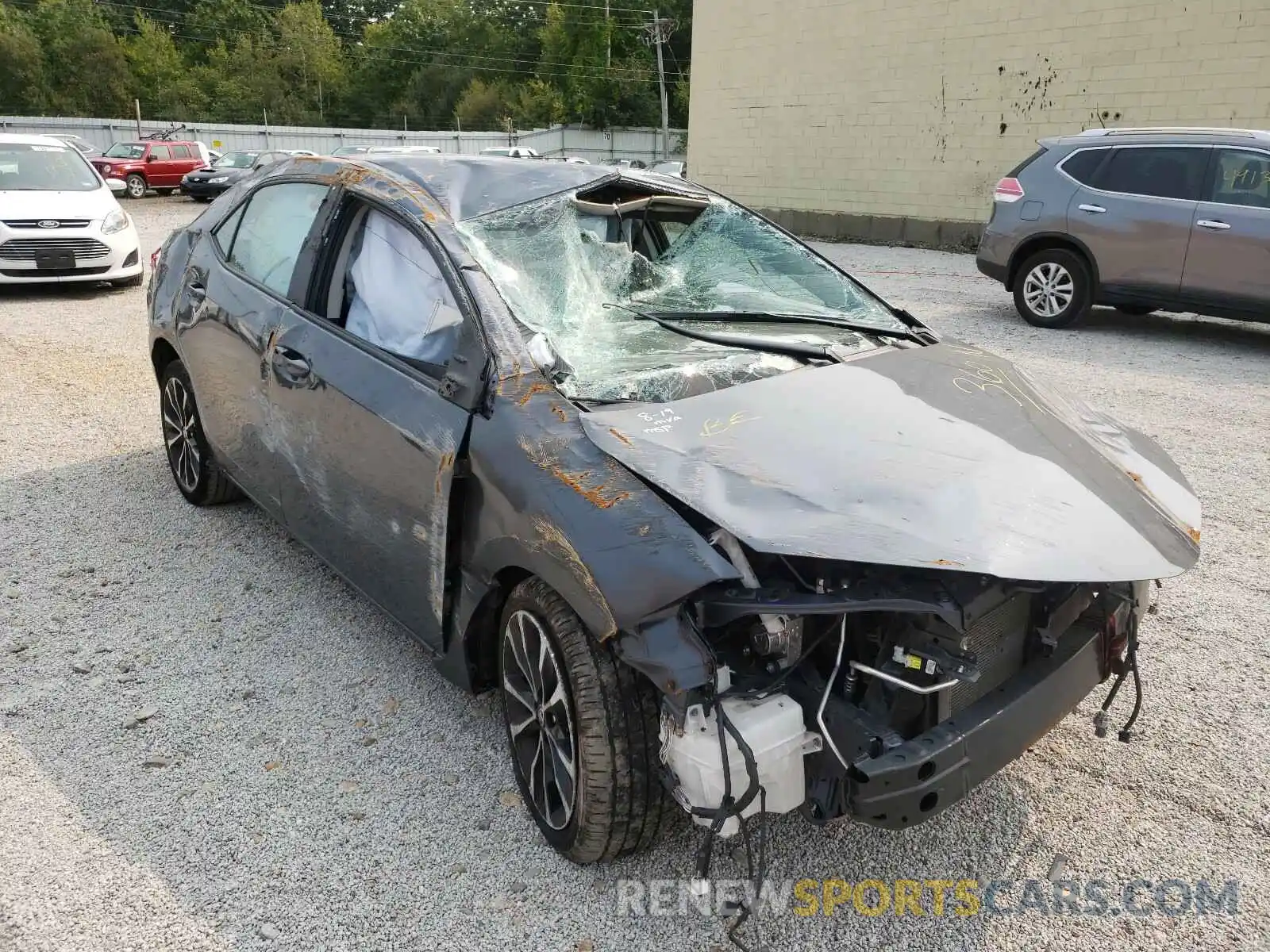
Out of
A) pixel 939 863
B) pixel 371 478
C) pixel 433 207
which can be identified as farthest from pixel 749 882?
pixel 433 207

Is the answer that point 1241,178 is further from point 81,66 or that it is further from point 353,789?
point 81,66

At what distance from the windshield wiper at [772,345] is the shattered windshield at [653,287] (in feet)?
0.09

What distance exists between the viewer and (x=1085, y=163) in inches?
351

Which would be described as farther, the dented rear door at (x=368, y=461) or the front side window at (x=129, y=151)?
the front side window at (x=129, y=151)

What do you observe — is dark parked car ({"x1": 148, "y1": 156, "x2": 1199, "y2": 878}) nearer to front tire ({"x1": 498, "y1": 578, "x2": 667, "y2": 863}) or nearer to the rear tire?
front tire ({"x1": 498, "y1": 578, "x2": 667, "y2": 863})

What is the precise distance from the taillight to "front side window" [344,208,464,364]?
7.60 metres

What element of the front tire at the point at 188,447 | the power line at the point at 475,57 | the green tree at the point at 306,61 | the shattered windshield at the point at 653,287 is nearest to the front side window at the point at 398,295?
the shattered windshield at the point at 653,287

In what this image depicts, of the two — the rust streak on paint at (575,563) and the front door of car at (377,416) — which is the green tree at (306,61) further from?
the rust streak on paint at (575,563)

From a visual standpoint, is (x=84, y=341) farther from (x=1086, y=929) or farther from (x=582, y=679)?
(x=1086, y=929)

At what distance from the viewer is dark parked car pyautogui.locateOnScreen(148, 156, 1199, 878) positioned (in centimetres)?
212

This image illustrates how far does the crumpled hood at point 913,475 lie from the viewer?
6.98 ft

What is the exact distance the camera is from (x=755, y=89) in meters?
18.2

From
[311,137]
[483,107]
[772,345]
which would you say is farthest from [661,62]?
[772,345]

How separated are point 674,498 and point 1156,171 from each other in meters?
8.18
